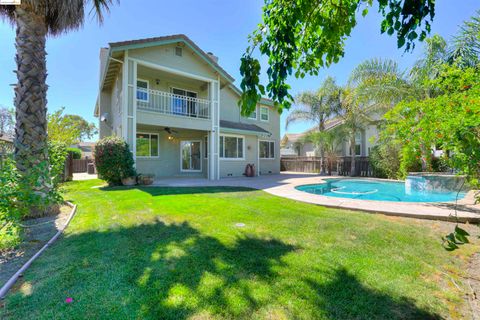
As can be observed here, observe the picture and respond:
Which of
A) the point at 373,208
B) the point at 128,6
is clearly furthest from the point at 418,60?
the point at 128,6

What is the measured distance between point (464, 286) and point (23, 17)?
34.0ft

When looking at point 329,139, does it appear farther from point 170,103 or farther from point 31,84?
point 31,84

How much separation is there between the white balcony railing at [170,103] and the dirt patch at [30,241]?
28.6 feet

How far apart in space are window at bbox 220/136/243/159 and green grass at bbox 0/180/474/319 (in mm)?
10931

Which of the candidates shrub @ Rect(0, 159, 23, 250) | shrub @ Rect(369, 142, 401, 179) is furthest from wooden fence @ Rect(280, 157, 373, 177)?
shrub @ Rect(0, 159, 23, 250)

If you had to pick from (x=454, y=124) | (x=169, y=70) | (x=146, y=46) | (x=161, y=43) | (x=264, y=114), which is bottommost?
(x=454, y=124)

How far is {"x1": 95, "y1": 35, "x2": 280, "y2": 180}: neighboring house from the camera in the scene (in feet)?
39.2

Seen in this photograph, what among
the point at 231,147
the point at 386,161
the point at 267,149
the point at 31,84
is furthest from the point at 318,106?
the point at 31,84

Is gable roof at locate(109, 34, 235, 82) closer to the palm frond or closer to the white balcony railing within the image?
the white balcony railing

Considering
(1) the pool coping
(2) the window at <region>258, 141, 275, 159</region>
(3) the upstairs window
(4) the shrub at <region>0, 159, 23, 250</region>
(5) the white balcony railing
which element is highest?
(3) the upstairs window

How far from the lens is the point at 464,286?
2766 millimetres

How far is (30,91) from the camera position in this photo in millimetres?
5758

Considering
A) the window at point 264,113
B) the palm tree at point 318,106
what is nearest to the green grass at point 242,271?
the palm tree at point 318,106

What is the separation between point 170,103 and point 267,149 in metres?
9.82
